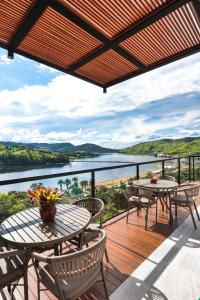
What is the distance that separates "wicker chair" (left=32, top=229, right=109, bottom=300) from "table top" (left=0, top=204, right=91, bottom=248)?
9.1 inches

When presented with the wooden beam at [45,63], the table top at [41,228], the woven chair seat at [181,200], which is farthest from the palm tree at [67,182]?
the woven chair seat at [181,200]

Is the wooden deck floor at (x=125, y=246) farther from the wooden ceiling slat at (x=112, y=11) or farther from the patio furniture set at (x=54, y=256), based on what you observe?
the wooden ceiling slat at (x=112, y=11)

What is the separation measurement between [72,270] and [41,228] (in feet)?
2.23

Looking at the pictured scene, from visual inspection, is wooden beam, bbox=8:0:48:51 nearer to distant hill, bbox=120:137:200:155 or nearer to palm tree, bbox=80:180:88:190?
palm tree, bbox=80:180:88:190

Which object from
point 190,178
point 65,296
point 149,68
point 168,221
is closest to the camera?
point 65,296

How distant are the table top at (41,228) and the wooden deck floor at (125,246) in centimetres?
74

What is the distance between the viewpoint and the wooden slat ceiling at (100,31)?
81.7 inches

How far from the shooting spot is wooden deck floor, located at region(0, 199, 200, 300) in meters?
2.12

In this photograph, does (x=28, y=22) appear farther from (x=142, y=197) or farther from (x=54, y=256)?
(x=142, y=197)

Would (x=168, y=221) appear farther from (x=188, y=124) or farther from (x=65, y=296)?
(x=188, y=124)

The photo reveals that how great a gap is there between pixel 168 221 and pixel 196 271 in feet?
5.41

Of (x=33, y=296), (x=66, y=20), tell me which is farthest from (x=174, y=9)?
(x=33, y=296)

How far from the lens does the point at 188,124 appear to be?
4509cm

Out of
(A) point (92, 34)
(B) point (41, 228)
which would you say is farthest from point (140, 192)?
(A) point (92, 34)
